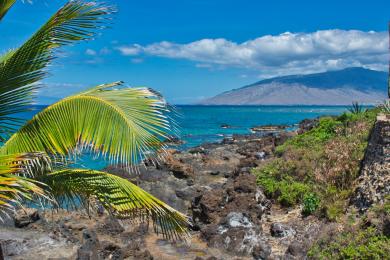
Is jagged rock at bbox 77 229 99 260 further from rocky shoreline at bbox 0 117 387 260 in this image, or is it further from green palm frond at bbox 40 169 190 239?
green palm frond at bbox 40 169 190 239

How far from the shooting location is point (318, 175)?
17000mm

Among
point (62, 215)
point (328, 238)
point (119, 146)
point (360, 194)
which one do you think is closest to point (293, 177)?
point (360, 194)

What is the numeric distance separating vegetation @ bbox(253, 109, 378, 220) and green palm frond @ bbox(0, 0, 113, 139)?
10.1 m

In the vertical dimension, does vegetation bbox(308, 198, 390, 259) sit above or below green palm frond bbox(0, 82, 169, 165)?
below

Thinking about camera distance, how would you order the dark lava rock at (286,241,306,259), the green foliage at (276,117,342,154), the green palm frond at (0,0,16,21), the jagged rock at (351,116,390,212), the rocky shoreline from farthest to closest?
1. the green foliage at (276,117,342,154)
2. the rocky shoreline
3. the jagged rock at (351,116,390,212)
4. the dark lava rock at (286,241,306,259)
5. the green palm frond at (0,0,16,21)

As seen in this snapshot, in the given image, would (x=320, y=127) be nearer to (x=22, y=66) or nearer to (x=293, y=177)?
(x=293, y=177)

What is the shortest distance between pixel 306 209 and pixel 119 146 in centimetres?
1093

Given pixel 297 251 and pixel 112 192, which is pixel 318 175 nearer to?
pixel 297 251

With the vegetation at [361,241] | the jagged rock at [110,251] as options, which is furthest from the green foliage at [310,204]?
the jagged rock at [110,251]

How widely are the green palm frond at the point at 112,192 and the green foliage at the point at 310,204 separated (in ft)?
31.3

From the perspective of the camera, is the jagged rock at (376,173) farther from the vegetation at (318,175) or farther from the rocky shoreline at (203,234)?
the rocky shoreline at (203,234)

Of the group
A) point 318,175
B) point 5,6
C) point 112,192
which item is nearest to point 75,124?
point 112,192

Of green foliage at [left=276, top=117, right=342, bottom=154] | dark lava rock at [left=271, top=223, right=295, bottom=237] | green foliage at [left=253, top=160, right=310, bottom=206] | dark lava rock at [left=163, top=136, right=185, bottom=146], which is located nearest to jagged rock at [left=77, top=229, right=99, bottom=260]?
dark lava rock at [left=271, top=223, right=295, bottom=237]

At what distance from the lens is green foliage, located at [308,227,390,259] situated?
30.7ft
